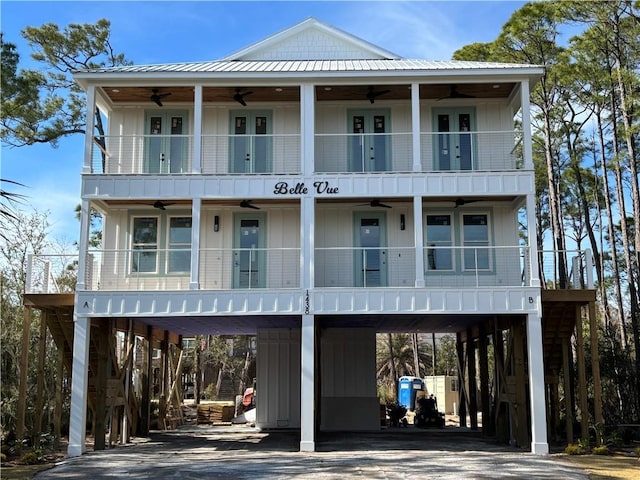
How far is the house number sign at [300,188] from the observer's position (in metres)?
18.5

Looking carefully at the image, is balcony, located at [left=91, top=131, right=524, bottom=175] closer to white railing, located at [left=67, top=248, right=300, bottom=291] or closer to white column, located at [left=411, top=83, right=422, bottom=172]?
white column, located at [left=411, top=83, right=422, bottom=172]

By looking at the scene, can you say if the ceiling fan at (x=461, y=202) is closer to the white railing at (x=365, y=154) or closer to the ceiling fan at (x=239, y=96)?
the white railing at (x=365, y=154)

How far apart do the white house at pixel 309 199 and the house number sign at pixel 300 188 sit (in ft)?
0.08

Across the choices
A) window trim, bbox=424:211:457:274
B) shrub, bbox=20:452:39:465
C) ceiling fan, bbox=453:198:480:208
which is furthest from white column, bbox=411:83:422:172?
shrub, bbox=20:452:39:465

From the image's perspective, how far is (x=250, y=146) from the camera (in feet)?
66.1

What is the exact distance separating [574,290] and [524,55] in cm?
1167

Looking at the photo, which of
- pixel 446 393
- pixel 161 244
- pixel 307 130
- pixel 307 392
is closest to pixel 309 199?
pixel 307 130

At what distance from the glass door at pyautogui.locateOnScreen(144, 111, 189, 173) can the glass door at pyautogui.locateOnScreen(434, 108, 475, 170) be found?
6888 millimetres

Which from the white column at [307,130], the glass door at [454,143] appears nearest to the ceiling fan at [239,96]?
the white column at [307,130]

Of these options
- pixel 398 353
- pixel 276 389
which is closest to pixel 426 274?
pixel 276 389

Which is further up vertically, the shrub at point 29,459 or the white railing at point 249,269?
the white railing at point 249,269

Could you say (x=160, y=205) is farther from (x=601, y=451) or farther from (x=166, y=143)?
(x=601, y=451)

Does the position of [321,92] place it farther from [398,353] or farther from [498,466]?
[398,353]

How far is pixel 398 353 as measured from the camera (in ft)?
156
